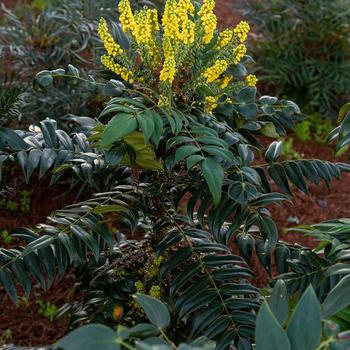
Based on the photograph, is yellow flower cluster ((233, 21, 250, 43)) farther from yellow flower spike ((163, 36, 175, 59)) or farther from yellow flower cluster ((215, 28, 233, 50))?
yellow flower spike ((163, 36, 175, 59))

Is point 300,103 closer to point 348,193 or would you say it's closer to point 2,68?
point 348,193

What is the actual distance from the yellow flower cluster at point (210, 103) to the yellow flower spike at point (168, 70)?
0.23 meters

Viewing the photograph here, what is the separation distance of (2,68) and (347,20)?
8.13ft

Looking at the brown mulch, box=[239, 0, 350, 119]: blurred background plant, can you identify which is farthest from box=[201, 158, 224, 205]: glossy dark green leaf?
box=[239, 0, 350, 119]: blurred background plant

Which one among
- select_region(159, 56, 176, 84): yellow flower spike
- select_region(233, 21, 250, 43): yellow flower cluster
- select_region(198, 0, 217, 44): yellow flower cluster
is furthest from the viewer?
select_region(233, 21, 250, 43): yellow flower cluster

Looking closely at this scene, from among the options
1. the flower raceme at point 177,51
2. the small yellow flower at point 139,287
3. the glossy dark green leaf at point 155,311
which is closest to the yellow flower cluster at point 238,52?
the flower raceme at point 177,51

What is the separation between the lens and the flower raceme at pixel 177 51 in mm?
2055

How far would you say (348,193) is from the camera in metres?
4.73

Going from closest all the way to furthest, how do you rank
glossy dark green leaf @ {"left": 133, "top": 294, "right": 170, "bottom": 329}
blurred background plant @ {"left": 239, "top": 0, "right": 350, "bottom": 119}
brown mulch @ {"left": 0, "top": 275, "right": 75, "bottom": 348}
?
glossy dark green leaf @ {"left": 133, "top": 294, "right": 170, "bottom": 329} → brown mulch @ {"left": 0, "top": 275, "right": 75, "bottom": 348} → blurred background plant @ {"left": 239, "top": 0, "right": 350, "bottom": 119}

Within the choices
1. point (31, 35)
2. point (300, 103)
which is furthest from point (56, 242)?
point (300, 103)

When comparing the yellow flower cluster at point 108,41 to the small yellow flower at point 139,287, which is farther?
the small yellow flower at point 139,287

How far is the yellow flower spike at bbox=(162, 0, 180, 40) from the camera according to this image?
6.62 feet

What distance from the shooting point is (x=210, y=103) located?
7.36 ft

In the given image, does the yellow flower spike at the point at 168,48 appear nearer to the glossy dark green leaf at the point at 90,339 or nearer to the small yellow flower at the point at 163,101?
the small yellow flower at the point at 163,101
